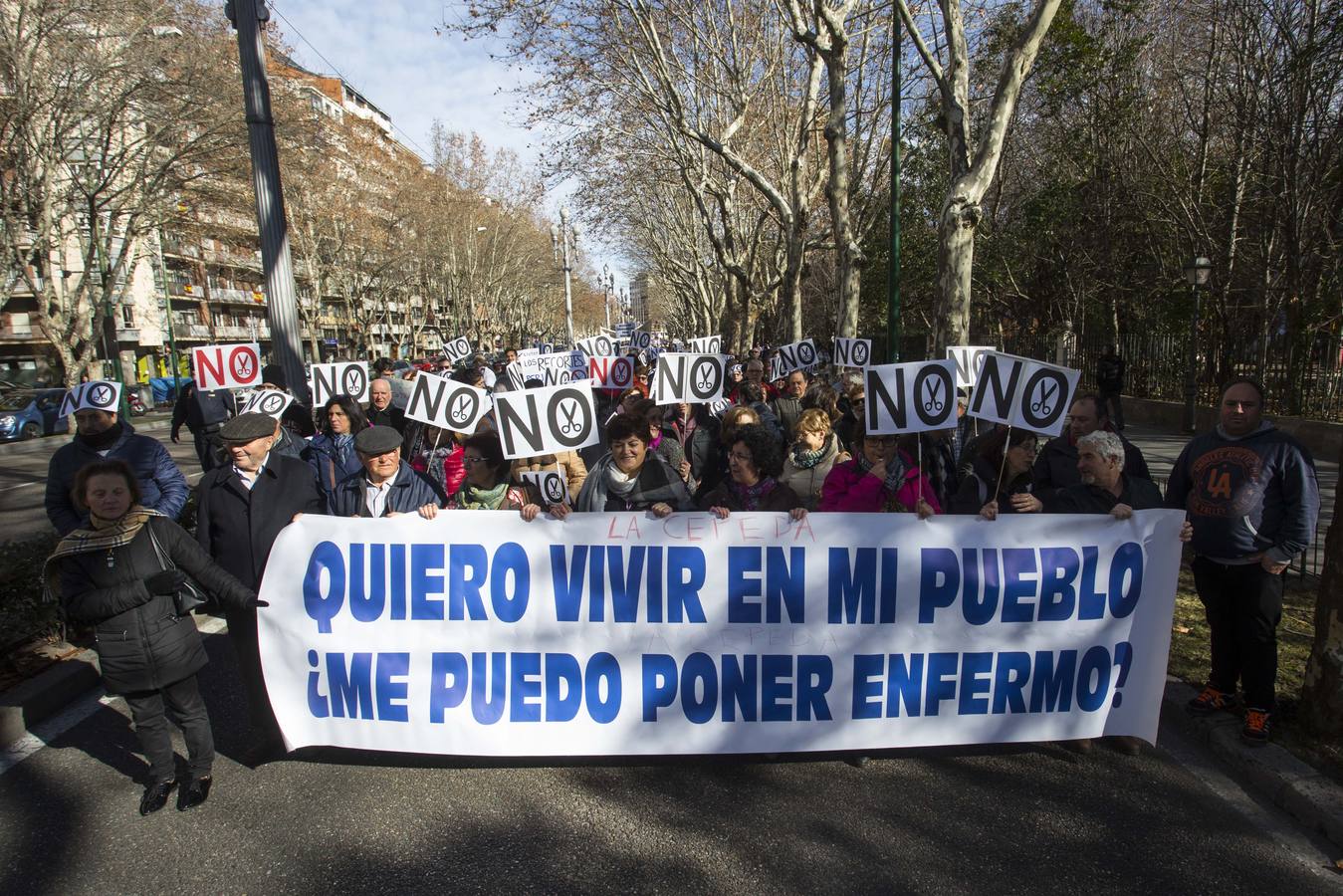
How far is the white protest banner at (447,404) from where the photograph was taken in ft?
18.0

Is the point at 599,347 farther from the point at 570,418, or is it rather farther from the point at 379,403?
the point at 570,418

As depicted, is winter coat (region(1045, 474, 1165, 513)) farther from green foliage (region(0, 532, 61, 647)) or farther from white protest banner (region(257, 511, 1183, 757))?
green foliage (region(0, 532, 61, 647))

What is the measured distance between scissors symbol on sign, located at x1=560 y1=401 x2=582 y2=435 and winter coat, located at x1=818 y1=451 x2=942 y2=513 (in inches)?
58.0

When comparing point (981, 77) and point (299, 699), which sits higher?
point (981, 77)

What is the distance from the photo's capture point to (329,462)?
5824 millimetres

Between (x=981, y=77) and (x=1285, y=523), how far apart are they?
67.4ft

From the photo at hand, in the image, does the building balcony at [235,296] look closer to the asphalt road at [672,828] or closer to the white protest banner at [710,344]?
the white protest banner at [710,344]

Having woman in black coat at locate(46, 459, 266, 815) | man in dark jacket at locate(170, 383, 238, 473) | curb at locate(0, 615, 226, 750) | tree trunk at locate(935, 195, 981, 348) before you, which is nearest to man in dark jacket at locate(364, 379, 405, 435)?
man in dark jacket at locate(170, 383, 238, 473)

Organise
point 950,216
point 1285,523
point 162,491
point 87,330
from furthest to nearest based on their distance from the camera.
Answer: point 87,330 < point 950,216 < point 162,491 < point 1285,523

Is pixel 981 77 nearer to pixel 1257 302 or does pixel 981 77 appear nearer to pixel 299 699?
pixel 1257 302

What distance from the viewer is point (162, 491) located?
490 centimetres

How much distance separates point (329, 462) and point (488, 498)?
1.69 m

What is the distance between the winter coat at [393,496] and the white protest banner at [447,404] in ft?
4.33

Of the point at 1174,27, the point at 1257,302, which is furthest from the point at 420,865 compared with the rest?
the point at 1174,27
